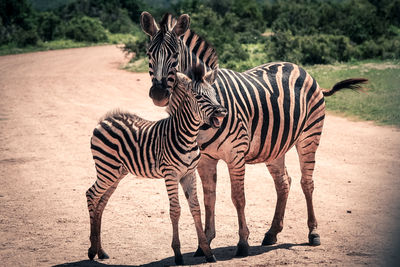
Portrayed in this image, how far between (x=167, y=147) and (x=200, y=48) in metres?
1.13

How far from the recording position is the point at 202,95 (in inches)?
210

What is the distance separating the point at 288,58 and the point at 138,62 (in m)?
7.09

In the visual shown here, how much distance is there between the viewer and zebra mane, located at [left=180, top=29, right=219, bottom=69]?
591cm

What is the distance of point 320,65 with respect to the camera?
2081 centimetres

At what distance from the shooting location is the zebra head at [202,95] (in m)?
5.23

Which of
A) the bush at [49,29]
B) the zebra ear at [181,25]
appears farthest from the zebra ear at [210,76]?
the bush at [49,29]

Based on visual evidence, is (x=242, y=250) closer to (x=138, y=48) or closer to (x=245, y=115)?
(x=245, y=115)

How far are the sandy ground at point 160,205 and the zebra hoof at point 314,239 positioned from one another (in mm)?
78

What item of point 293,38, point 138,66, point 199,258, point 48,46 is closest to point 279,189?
point 199,258

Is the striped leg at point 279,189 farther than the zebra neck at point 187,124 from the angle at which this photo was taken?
Yes

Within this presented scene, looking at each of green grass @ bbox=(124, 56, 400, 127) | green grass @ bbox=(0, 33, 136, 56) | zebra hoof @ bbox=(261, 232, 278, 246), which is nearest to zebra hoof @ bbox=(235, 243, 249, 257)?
zebra hoof @ bbox=(261, 232, 278, 246)

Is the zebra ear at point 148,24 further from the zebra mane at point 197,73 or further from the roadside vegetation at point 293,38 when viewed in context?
the roadside vegetation at point 293,38

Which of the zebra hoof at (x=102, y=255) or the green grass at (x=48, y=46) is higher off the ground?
the zebra hoof at (x=102, y=255)

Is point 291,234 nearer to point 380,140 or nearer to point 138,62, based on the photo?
point 380,140
